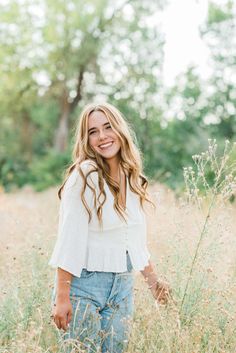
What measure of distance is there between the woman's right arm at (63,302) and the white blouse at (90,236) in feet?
0.16

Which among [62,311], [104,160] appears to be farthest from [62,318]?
[104,160]

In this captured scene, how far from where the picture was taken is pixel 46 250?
15.4 feet

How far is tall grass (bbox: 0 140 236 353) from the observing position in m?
3.10

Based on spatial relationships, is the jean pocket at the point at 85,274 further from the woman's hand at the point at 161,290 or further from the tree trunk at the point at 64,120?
the tree trunk at the point at 64,120

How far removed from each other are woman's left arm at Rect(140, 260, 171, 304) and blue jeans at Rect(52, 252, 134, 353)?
8.0 inches

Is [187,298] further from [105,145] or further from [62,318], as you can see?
[105,145]

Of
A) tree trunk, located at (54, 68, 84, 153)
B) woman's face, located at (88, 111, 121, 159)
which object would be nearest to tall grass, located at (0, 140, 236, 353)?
woman's face, located at (88, 111, 121, 159)

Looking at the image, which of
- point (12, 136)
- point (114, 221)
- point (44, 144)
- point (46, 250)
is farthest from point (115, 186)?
point (44, 144)

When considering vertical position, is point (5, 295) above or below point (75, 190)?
below

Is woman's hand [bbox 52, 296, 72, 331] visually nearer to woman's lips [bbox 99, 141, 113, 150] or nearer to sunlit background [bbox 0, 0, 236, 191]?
woman's lips [bbox 99, 141, 113, 150]

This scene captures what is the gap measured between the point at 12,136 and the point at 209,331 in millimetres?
24222

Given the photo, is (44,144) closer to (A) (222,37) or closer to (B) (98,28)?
(B) (98,28)

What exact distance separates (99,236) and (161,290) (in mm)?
629

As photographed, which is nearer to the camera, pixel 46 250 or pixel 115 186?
pixel 115 186
